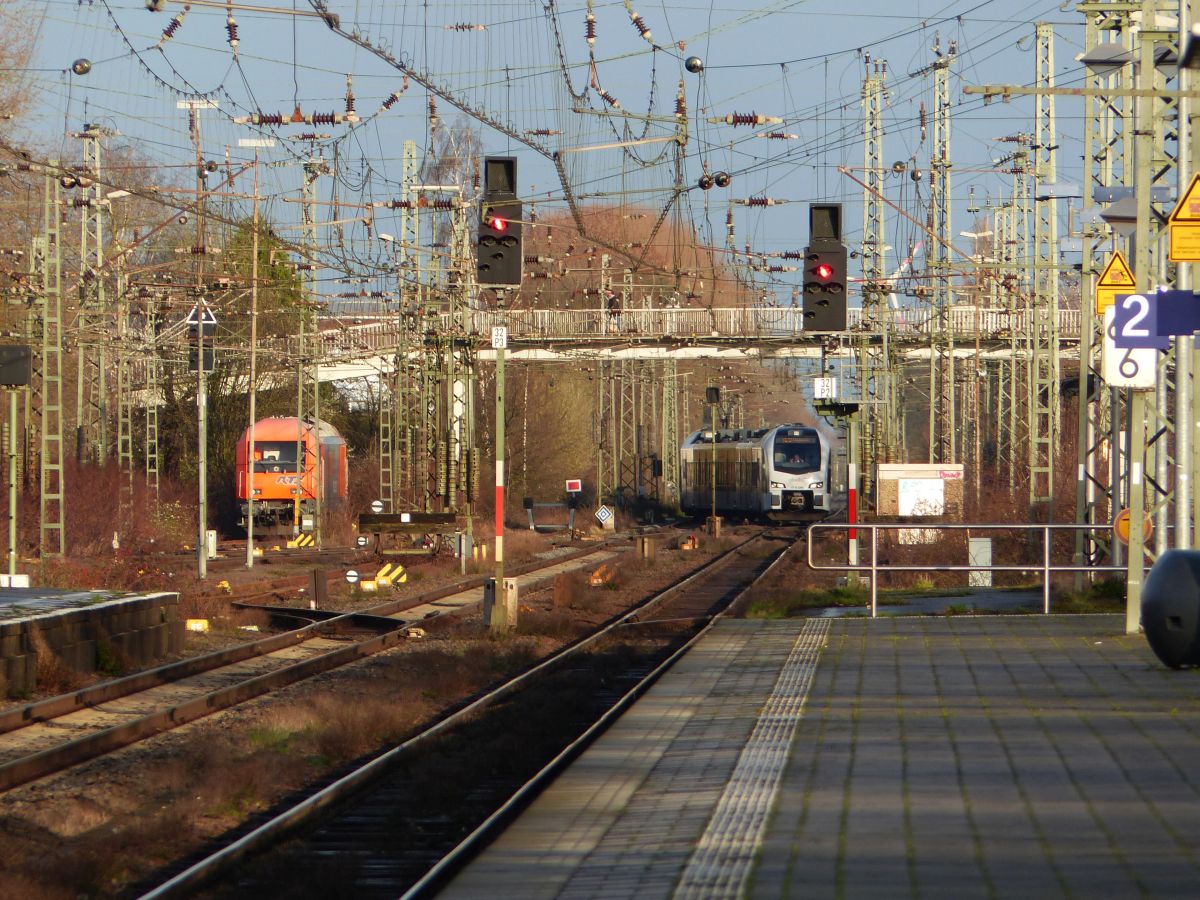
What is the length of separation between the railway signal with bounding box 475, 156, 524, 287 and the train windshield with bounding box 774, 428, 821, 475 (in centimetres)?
3927

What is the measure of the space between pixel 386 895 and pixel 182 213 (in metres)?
48.3

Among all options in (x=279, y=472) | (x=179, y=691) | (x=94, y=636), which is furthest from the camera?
(x=279, y=472)

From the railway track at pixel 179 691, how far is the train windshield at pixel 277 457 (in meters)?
26.0

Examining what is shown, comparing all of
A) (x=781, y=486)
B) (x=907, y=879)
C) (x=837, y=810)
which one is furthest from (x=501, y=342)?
(x=781, y=486)

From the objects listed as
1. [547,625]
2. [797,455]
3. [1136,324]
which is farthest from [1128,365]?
[797,455]

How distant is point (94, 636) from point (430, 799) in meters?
8.30

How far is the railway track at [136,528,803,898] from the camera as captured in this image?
8.70 meters

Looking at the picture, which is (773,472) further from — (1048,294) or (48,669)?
(48,669)

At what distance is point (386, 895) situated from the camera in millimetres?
8430

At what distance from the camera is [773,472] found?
199ft

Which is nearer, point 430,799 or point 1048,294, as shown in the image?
point 430,799

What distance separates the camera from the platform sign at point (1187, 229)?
47.8ft

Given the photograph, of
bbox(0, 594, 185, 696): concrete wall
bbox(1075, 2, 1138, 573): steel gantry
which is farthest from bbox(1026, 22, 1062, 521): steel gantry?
bbox(0, 594, 185, 696): concrete wall

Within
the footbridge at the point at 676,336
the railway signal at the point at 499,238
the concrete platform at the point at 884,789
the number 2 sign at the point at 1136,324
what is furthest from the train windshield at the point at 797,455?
the number 2 sign at the point at 1136,324
